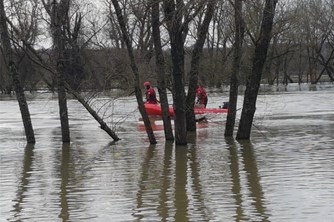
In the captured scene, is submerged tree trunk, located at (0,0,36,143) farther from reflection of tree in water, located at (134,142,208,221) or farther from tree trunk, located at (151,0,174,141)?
reflection of tree in water, located at (134,142,208,221)

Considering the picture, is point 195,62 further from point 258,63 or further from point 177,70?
point 177,70

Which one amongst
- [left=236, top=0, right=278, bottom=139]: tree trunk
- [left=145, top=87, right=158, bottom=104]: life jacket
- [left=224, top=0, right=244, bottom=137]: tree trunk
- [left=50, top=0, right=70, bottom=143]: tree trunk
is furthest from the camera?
[left=145, top=87, right=158, bottom=104]: life jacket

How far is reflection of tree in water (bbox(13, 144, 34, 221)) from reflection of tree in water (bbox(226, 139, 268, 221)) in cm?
299

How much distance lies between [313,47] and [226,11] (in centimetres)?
6722

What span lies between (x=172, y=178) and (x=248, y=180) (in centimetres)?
133

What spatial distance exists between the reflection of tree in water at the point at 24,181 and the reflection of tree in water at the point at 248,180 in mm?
2986

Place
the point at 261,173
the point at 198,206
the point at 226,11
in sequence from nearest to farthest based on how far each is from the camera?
the point at 198,206 < the point at 261,173 < the point at 226,11

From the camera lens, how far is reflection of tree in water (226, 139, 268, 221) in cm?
905

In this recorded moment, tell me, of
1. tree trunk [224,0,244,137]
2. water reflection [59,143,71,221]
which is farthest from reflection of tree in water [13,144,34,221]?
tree trunk [224,0,244,137]

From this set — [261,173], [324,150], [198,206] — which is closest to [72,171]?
[261,173]

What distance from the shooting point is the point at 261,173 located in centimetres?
1233

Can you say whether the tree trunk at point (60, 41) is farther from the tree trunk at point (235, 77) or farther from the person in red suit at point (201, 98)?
the person in red suit at point (201, 98)

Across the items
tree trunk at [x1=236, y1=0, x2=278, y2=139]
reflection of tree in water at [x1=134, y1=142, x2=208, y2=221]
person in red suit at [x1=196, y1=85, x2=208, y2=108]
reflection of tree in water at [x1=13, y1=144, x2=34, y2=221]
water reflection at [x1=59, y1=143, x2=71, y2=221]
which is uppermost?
tree trunk at [x1=236, y1=0, x2=278, y2=139]

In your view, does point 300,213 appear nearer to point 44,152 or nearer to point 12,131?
point 44,152
